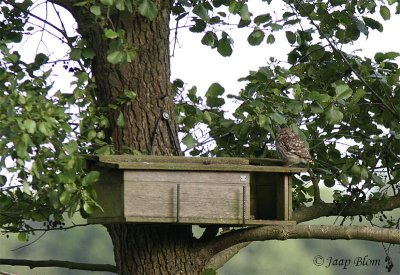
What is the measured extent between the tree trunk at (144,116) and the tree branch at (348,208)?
2.75ft

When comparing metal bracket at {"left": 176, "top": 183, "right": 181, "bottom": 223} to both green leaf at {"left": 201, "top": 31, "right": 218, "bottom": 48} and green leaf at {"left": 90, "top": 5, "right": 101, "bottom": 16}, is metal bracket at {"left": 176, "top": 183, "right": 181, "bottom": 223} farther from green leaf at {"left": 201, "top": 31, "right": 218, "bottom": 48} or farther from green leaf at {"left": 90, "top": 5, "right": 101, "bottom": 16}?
green leaf at {"left": 201, "top": 31, "right": 218, "bottom": 48}

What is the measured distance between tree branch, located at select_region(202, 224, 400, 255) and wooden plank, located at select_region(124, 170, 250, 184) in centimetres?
53

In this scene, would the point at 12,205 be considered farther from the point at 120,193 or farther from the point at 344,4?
the point at 344,4

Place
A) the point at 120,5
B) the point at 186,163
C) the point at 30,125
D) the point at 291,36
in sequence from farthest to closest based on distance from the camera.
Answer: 1. the point at 291,36
2. the point at 186,163
3. the point at 120,5
4. the point at 30,125

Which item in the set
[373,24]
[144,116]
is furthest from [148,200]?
[373,24]

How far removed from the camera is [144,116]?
17.9 feet

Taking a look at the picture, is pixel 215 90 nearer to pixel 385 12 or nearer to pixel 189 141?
pixel 189 141

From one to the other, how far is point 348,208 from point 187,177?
A: 1.48 metres

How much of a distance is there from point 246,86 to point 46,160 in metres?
1.73

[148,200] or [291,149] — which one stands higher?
[291,149]

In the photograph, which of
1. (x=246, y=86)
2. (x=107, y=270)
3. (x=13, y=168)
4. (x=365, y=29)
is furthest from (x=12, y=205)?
(x=365, y=29)

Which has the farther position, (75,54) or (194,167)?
(75,54)

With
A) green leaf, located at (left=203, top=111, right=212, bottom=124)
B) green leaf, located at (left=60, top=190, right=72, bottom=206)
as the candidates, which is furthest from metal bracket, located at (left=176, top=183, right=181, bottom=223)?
green leaf, located at (left=203, top=111, right=212, bottom=124)

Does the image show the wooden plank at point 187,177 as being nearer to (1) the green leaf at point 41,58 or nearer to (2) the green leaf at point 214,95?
(2) the green leaf at point 214,95
